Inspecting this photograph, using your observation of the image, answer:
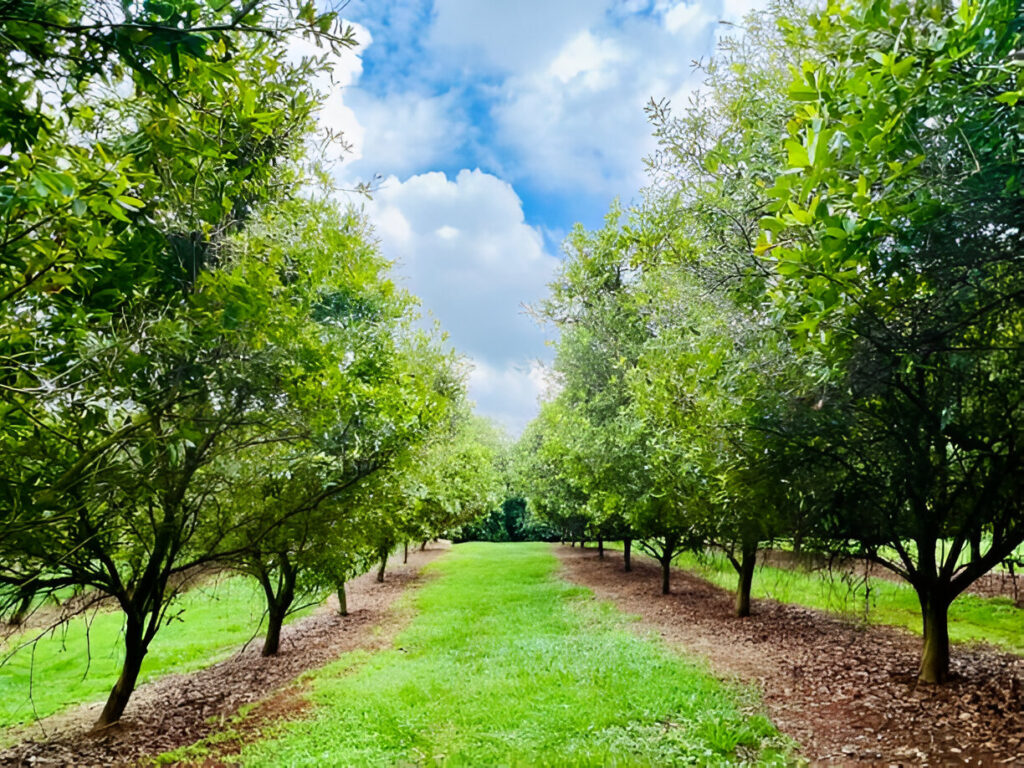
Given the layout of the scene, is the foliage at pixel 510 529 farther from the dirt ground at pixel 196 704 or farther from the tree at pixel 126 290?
the tree at pixel 126 290

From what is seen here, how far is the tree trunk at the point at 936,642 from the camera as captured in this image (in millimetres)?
7023

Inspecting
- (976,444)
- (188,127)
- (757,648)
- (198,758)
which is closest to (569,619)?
(757,648)

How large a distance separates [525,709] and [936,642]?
522 centimetres

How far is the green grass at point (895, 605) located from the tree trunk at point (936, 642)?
1.06 m

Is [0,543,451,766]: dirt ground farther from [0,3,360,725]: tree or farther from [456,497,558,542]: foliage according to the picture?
[456,497,558,542]: foliage

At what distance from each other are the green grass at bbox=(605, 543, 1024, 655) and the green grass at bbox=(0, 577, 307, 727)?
1266 cm

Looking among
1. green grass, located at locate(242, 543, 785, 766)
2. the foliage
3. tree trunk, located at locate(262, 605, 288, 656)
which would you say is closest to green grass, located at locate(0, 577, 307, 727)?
tree trunk, located at locate(262, 605, 288, 656)

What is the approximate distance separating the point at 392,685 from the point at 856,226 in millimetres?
8869

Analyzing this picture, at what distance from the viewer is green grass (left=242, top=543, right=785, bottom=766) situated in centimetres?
599

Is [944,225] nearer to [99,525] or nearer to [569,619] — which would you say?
[99,525]

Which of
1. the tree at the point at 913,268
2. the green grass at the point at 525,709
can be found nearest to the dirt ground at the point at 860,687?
the green grass at the point at 525,709

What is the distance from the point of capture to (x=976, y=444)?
210 inches

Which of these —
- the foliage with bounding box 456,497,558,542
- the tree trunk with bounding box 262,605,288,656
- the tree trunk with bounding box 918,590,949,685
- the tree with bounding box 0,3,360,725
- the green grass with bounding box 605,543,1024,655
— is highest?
the tree with bounding box 0,3,360,725

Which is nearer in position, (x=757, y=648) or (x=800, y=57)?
(x=800, y=57)
